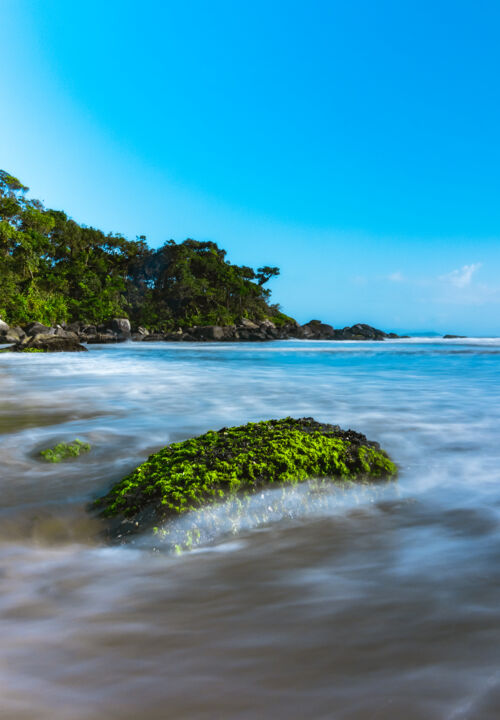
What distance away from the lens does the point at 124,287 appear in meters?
49.7

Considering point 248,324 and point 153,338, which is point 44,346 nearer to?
point 153,338

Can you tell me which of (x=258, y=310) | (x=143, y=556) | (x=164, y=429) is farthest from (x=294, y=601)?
(x=258, y=310)

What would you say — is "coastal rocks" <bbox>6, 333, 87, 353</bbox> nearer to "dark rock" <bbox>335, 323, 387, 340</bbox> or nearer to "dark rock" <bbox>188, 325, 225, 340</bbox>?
"dark rock" <bbox>188, 325, 225, 340</bbox>

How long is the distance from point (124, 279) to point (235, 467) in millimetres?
53053

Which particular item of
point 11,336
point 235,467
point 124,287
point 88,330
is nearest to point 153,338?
point 88,330

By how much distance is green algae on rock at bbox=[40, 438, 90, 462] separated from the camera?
11.3 ft

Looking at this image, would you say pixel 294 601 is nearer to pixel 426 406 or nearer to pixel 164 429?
pixel 164 429

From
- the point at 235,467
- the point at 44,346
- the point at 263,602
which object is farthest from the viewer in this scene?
the point at 44,346

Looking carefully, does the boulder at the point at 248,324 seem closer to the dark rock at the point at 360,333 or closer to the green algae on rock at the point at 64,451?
the dark rock at the point at 360,333

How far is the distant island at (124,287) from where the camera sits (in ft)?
116

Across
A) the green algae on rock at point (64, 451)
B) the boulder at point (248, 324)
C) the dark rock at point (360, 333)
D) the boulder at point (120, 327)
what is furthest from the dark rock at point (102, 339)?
the dark rock at point (360, 333)

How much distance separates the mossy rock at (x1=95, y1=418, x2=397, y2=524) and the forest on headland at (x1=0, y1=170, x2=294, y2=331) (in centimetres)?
3632

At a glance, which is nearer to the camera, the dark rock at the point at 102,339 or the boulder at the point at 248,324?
the dark rock at the point at 102,339

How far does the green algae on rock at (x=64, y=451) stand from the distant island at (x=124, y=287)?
3105cm
